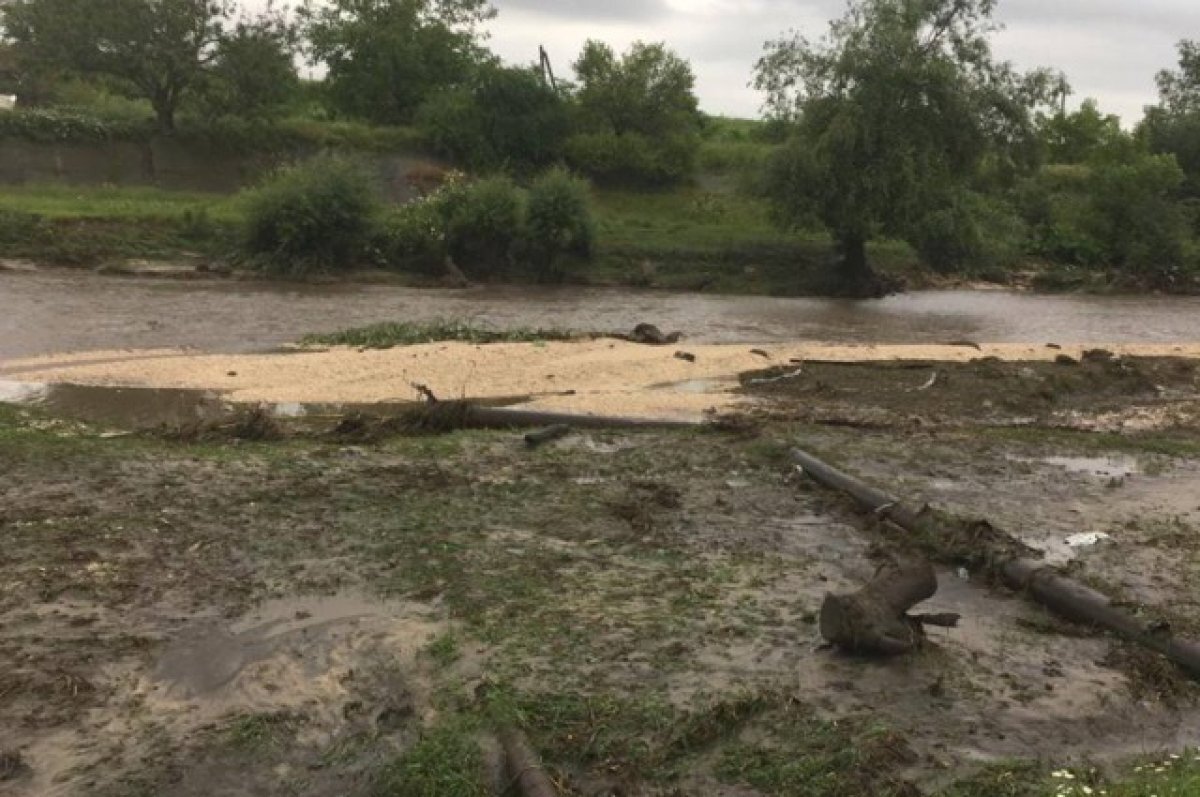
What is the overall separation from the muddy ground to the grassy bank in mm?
24632

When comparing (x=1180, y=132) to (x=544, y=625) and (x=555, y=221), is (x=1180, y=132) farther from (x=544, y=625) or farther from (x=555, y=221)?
(x=544, y=625)

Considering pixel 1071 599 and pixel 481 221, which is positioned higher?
pixel 481 221

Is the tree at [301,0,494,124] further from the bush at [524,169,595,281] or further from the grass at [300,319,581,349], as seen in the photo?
the grass at [300,319,581,349]

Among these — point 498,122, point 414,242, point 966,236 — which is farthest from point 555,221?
point 498,122

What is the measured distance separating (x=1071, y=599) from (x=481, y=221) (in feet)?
107

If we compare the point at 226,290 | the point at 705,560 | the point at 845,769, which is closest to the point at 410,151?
the point at 226,290

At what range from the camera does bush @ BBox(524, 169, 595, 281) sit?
128ft

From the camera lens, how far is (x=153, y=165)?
47.7 meters

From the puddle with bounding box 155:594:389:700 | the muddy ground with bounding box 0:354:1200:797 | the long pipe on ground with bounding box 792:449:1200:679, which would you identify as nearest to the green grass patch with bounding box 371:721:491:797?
the muddy ground with bounding box 0:354:1200:797

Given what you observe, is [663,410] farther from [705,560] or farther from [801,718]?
[801,718]

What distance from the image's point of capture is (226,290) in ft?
104

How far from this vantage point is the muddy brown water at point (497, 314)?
23.0 meters

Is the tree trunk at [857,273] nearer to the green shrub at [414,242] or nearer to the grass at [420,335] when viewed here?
the green shrub at [414,242]

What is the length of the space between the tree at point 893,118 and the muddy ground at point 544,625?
2543 centimetres
